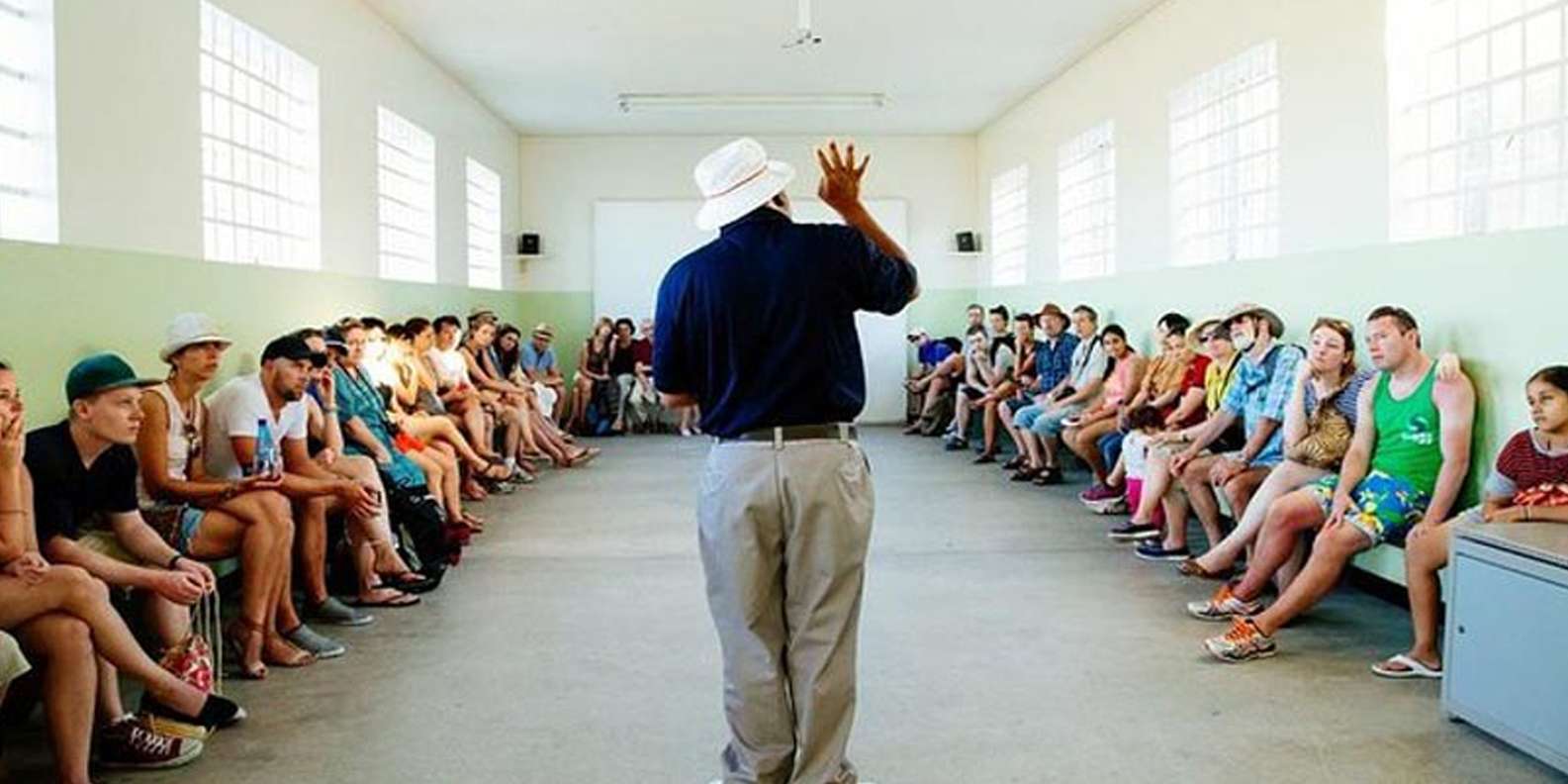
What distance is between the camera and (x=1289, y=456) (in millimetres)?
4867

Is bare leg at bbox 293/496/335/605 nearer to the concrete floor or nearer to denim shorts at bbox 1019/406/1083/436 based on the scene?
the concrete floor

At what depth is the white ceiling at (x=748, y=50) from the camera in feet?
25.7

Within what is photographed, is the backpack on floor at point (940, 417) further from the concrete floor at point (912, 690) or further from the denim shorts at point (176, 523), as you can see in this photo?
the denim shorts at point (176, 523)

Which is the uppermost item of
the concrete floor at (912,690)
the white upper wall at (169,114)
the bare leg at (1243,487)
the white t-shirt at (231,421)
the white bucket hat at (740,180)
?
the white upper wall at (169,114)

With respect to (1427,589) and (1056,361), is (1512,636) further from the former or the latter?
(1056,361)

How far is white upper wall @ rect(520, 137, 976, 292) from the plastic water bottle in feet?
28.6

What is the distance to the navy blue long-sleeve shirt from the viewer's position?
2.61 metres

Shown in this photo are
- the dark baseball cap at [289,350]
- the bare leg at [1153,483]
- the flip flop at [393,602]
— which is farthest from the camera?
the bare leg at [1153,483]

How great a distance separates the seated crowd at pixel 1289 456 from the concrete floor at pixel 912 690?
0.24m

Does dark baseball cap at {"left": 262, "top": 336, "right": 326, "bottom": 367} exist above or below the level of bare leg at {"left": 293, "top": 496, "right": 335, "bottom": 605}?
above

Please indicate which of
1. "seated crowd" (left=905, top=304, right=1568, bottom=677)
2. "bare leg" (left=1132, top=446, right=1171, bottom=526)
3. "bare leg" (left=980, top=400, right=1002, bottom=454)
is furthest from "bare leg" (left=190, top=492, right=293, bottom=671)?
"bare leg" (left=980, top=400, right=1002, bottom=454)

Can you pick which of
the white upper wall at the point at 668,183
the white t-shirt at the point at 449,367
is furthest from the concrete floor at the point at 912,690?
the white upper wall at the point at 668,183

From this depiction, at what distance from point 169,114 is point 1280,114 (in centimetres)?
504

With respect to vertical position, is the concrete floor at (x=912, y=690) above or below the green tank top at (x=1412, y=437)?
below
